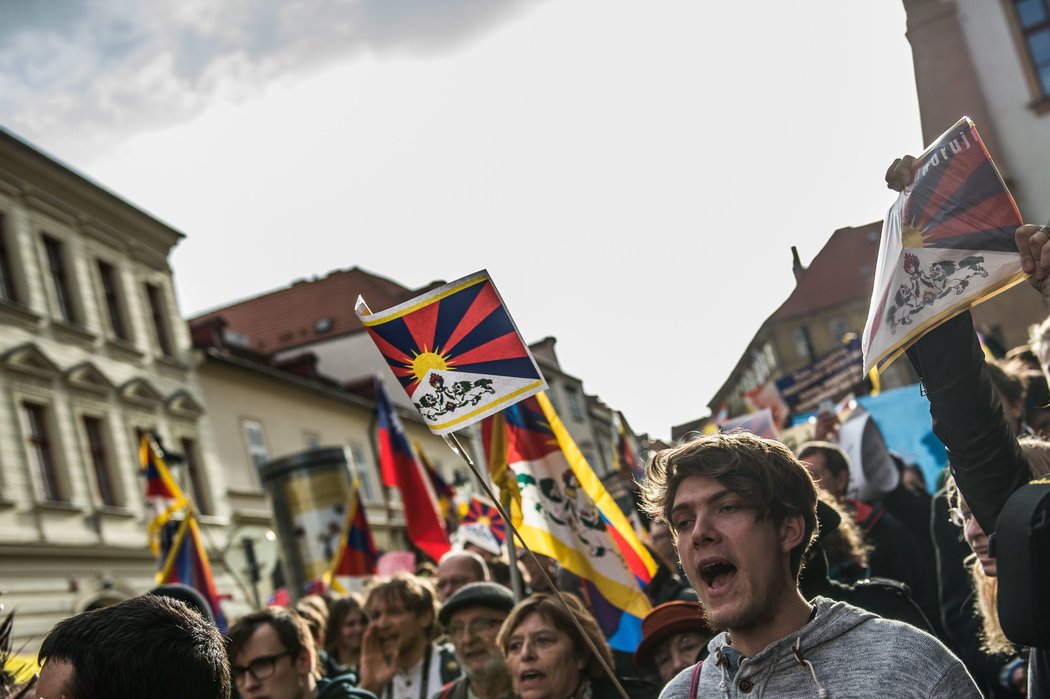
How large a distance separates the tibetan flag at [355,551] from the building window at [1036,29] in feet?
25.6

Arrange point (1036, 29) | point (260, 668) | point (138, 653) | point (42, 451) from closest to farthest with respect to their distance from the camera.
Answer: point (138, 653), point (260, 668), point (1036, 29), point (42, 451)

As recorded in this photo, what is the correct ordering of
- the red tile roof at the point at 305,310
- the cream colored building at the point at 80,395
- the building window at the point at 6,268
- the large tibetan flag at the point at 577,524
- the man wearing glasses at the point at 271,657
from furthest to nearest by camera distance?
the red tile roof at the point at 305,310 < the building window at the point at 6,268 < the cream colored building at the point at 80,395 < the large tibetan flag at the point at 577,524 < the man wearing glasses at the point at 271,657

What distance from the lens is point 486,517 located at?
35.3 ft

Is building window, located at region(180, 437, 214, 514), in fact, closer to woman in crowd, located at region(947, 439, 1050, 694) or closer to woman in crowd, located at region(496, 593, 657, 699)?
woman in crowd, located at region(496, 593, 657, 699)

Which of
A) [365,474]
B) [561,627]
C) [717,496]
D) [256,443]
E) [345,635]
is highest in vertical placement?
[256,443]

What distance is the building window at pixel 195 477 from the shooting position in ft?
84.6

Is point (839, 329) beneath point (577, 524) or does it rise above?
above

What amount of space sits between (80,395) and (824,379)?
15063mm

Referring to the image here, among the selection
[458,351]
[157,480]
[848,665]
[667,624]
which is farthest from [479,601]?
[157,480]

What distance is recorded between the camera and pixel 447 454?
44.0 metres

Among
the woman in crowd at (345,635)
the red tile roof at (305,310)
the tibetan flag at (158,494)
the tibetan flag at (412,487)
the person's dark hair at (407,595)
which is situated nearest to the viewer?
the person's dark hair at (407,595)

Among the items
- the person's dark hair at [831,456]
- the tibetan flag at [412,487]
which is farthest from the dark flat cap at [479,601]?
the tibetan flag at [412,487]

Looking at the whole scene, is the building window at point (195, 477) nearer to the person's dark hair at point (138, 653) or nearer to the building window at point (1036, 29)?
the building window at point (1036, 29)

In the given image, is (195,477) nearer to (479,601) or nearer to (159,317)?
(159,317)
